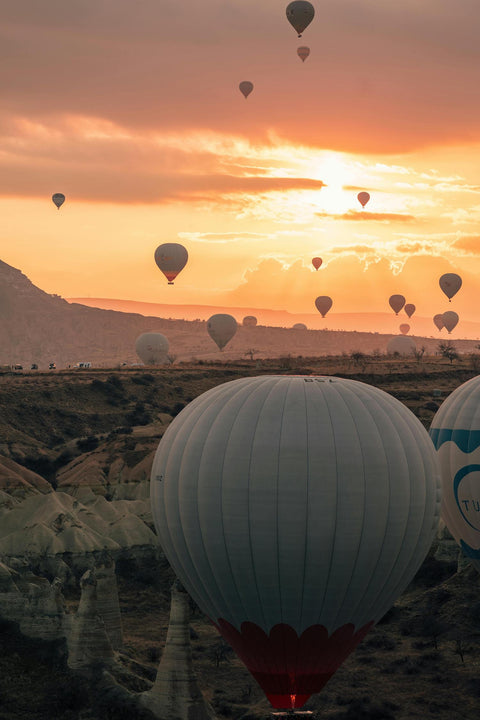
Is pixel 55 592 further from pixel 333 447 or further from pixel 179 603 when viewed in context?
pixel 333 447

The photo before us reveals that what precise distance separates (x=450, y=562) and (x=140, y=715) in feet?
80.3

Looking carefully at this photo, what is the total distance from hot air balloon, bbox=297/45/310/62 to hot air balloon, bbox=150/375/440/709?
272 ft

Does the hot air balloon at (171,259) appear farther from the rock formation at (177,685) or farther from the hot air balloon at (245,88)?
the rock formation at (177,685)

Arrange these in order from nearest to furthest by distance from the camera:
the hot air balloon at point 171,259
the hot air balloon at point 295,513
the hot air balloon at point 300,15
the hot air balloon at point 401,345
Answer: the hot air balloon at point 295,513 < the hot air balloon at point 300,15 < the hot air balloon at point 171,259 < the hot air balloon at point 401,345

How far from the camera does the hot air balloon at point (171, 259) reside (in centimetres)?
13925

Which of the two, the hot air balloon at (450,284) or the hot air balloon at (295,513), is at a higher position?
the hot air balloon at (450,284)

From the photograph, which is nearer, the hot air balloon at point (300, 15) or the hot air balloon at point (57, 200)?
the hot air balloon at point (300, 15)

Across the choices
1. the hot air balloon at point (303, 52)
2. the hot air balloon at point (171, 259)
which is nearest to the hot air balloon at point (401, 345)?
the hot air balloon at point (171, 259)

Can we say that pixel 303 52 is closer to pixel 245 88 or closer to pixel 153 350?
pixel 245 88

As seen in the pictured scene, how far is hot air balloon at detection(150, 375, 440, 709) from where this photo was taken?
35.9m

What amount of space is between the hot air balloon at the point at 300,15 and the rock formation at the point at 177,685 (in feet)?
235

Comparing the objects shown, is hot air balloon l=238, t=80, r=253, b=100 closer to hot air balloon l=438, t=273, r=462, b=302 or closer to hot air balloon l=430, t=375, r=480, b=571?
hot air balloon l=438, t=273, r=462, b=302

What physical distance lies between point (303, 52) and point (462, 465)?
7590 cm

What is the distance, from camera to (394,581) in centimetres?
3844
